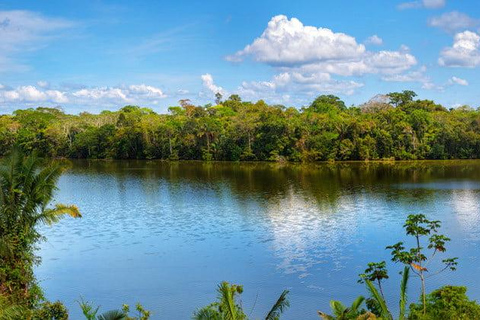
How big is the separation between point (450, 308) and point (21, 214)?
14.0 m

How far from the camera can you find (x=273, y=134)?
8744cm

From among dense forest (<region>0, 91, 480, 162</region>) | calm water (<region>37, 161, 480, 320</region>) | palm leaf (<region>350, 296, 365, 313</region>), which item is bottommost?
calm water (<region>37, 161, 480, 320</region>)

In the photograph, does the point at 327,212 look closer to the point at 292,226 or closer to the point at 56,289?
the point at 292,226

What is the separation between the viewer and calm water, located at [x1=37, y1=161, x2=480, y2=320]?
22266 mm

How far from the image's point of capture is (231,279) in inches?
939

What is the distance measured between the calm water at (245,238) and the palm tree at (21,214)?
10.1ft

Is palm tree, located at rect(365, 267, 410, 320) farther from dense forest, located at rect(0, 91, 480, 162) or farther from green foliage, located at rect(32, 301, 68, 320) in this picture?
dense forest, located at rect(0, 91, 480, 162)

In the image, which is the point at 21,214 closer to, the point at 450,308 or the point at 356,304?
the point at 356,304

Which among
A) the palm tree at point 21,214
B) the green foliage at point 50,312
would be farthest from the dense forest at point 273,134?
the green foliage at point 50,312

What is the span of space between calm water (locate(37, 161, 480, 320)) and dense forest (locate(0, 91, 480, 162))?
2627 centimetres

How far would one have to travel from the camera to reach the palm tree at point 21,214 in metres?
17.9

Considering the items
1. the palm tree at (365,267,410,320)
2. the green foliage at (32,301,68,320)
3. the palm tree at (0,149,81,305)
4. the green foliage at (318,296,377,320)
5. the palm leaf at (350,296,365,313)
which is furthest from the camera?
the palm tree at (0,149,81,305)

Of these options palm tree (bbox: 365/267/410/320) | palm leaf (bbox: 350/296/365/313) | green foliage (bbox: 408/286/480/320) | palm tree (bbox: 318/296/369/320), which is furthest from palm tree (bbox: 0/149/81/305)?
green foliage (bbox: 408/286/480/320)

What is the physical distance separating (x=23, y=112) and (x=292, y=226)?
10974cm
